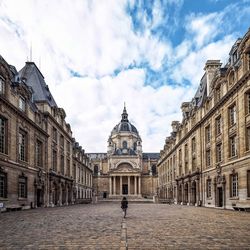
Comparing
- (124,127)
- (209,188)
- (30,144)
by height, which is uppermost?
(124,127)

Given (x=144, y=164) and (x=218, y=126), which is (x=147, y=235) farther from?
(x=144, y=164)

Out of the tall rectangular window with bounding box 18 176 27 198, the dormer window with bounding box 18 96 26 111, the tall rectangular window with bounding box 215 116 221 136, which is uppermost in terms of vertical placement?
the dormer window with bounding box 18 96 26 111

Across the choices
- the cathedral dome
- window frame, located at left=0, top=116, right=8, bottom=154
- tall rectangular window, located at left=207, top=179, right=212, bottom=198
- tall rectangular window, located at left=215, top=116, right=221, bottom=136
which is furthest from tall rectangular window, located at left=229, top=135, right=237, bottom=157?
the cathedral dome

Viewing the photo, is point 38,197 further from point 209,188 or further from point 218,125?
point 218,125

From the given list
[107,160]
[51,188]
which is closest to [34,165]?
[51,188]

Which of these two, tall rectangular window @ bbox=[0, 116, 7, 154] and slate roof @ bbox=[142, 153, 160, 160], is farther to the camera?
slate roof @ bbox=[142, 153, 160, 160]

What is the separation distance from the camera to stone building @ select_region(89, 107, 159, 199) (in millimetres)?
107750

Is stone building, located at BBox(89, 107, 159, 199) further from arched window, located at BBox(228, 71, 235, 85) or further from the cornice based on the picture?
arched window, located at BBox(228, 71, 235, 85)

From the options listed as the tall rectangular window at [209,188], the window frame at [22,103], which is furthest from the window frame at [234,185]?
the window frame at [22,103]

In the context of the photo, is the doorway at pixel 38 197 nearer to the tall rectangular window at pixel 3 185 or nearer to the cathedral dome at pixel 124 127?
the tall rectangular window at pixel 3 185

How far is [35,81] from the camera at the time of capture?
44281 millimetres

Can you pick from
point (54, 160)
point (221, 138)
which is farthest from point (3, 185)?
point (221, 138)

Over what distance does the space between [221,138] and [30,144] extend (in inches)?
791

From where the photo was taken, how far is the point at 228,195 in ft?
104
